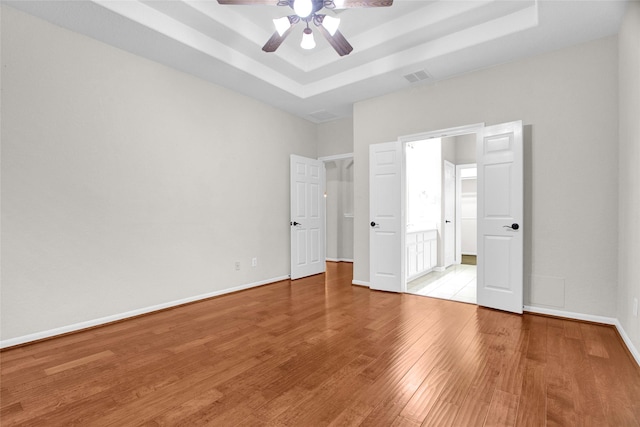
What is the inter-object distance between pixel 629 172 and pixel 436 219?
349 centimetres

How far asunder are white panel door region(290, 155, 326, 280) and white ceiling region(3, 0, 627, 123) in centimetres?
163

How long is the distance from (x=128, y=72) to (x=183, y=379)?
3.33 m

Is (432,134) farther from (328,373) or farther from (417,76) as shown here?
(328,373)

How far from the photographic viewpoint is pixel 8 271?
8.76 feet

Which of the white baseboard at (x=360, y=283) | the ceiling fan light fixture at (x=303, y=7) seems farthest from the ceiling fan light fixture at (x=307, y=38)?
the white baseboard at (x=360, y=283)

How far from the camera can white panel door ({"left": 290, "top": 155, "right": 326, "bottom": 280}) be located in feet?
18.1

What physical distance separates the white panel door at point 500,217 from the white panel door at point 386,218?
1.08 meters

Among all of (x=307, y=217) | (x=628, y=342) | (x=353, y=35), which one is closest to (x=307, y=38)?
(x=353, y=35)

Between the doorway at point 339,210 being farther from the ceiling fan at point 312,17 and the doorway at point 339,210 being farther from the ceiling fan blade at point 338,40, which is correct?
the ceiling fan at point 312,17

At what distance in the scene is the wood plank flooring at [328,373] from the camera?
175 centimetres

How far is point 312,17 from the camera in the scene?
8.92ft

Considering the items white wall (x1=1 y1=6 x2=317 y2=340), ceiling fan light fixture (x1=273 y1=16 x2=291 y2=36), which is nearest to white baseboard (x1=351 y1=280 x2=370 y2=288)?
white wall (x1=1 y1=6 x2=317 y2=340)

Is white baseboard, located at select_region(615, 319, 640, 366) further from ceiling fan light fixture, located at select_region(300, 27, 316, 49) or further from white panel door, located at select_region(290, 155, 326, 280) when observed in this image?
white panel door, located at select_region(290, 155, 326, 280)

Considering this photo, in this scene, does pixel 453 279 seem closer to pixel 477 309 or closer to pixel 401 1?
pixel 477 309
